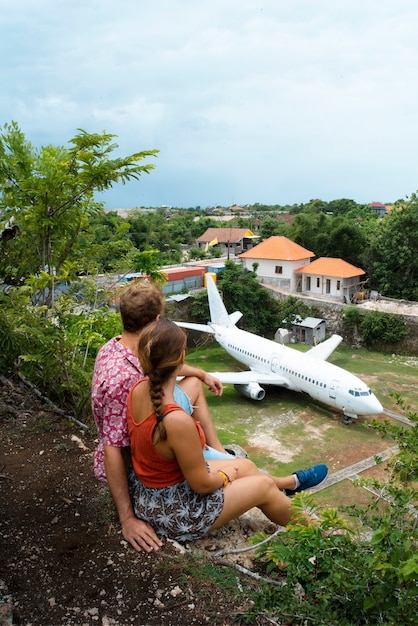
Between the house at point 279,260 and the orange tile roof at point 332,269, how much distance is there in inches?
29.7

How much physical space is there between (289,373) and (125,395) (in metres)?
15.2

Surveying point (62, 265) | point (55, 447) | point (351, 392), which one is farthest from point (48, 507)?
point (351, 392)

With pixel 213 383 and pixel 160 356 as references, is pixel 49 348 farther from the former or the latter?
pixel 160 356

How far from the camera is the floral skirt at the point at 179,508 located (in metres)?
3.16

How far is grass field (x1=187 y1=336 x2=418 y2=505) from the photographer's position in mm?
14266

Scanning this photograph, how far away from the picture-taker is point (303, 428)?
16.7 meters

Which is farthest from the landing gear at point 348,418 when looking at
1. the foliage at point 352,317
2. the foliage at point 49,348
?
the foliage at point 49,348

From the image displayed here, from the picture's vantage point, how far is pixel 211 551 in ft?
11.6

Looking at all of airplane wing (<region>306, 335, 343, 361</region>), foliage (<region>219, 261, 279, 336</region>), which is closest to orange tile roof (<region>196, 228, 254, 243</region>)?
foliage (<region>219, 261, 279, 336</region>)

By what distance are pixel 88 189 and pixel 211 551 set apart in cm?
436

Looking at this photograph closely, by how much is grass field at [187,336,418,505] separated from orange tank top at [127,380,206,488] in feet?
30.6

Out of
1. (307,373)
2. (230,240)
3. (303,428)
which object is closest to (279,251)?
(307,373)

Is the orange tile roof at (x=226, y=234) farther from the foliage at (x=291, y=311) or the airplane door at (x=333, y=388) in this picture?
the airplane door at (x=333, y=388)

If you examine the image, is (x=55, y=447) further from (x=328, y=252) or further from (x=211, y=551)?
(x=328, y=252)
